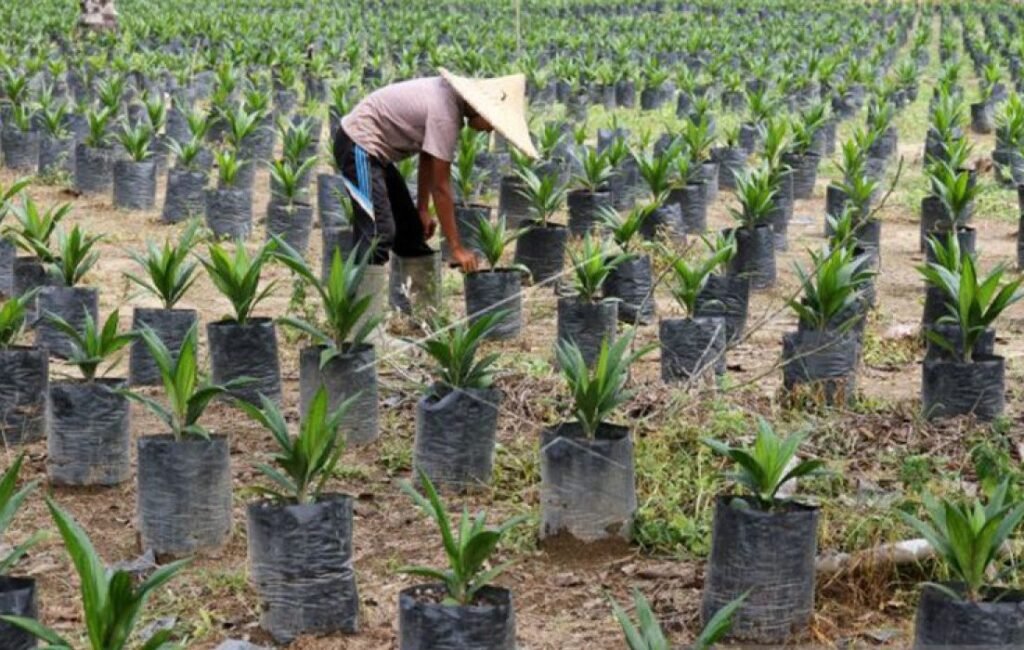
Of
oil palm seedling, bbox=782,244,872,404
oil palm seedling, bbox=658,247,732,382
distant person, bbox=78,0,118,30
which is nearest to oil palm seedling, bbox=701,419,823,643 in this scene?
oil palm seedling, bbox=782,244,872,404

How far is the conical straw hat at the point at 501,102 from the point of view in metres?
6.91

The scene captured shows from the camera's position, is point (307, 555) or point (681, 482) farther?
point (681, 482)

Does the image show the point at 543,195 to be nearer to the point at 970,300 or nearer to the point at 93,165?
the point at 970,300

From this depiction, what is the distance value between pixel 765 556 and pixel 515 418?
74.4 inches

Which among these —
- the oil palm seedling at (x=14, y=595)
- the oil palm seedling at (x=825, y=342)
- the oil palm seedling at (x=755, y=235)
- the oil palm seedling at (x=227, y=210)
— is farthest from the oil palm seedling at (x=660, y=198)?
the oil palm seedling at (x=14, y=595)

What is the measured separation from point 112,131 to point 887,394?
7.49m

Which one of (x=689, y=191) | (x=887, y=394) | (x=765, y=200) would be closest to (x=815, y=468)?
(x=887, y=394)

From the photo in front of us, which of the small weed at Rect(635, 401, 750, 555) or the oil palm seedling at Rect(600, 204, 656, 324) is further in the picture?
the oil palm seedling at Rect(600, 204, 656, 324)

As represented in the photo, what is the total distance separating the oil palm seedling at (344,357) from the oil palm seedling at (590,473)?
999 millimetres

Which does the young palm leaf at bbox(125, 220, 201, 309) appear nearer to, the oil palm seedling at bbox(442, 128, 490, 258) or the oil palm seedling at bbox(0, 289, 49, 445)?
the oil palm seedling at bbox(0, 289, 49, 445)

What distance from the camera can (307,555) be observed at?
14.4ft

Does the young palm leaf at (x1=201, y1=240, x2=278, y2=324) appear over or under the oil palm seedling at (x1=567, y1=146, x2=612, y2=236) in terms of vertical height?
under

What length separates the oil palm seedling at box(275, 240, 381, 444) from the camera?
5.75 metres

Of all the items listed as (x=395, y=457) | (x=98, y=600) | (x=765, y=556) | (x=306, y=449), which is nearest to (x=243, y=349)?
(x=395, y=457)
